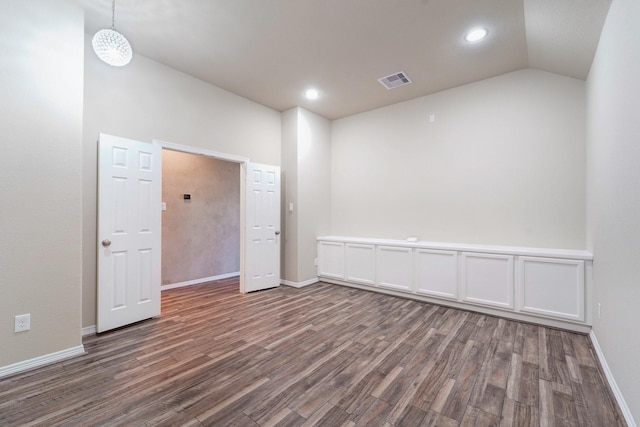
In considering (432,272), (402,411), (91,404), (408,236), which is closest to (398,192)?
(408,236)

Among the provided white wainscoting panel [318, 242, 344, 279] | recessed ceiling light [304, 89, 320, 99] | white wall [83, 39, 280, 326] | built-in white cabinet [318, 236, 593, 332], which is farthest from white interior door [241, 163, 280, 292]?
recessed ceiling light [304, 89, 320, 99]

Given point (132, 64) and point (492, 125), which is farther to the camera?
point (492, 125)

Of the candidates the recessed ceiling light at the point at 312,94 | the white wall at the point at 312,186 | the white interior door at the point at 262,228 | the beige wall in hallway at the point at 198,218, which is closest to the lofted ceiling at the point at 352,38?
the recessed ceiling light at the point at 312,94

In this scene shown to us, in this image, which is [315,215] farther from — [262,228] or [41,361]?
[41,361]

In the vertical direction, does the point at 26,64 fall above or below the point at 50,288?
above

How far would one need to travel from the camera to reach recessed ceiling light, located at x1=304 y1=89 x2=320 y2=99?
429 centimetres

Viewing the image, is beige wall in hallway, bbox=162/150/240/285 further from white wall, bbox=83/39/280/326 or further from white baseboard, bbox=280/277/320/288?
→ white baseboard, bbox=280/277/320/288

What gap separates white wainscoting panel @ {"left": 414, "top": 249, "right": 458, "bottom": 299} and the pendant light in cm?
391

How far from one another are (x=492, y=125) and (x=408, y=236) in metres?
1.96

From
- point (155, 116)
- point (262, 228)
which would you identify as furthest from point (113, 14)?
point (262, 228)

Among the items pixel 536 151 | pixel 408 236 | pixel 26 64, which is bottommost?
pixel 408 236

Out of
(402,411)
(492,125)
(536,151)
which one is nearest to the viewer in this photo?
(402,411)

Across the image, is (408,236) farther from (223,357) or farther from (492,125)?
(223,357)

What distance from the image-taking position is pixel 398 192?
4.74 metres
